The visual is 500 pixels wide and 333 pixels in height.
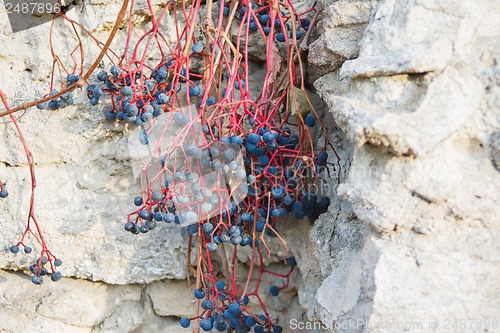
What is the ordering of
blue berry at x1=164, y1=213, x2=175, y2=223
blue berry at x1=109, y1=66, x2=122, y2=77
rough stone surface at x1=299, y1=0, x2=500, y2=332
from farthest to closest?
1. blue berry at x1=109, y1=66, x2=122, y2=77
2. blue berry at x1=164, y1=213, x2=175, y2=223
3. rough stone surface at x1=299, y1=0, x2=500, y2=332

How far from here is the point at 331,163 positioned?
142cm

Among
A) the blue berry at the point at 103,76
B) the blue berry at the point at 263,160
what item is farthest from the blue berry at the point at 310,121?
the blue berry at the point at 103,76

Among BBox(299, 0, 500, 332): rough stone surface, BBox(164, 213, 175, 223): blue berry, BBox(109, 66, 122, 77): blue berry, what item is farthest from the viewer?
BBox(109, 66, 122, 77): blue berry

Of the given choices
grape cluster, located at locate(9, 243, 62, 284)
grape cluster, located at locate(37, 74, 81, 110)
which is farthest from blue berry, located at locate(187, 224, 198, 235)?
grape cluster, located at locate(37, 74, 81, 110)

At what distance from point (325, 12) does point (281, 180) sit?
409 millimetres

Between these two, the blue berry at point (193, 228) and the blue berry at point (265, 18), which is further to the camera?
the blue berry at point (265, 18)

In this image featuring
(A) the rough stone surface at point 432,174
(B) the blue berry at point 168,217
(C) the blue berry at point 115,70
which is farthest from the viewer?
(C) the blue berry at point 115,70

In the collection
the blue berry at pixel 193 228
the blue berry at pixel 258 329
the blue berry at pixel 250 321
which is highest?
the blue berry at pixel 193 228

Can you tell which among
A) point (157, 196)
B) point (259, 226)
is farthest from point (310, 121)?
point (157, 196)

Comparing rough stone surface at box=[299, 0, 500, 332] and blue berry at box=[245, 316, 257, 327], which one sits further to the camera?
blue berry at box=[245, 316, 257, 327]

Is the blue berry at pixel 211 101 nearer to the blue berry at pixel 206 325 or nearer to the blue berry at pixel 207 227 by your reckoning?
the blue berry at pixel 207 227

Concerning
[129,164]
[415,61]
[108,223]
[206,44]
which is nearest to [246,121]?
[206,44]

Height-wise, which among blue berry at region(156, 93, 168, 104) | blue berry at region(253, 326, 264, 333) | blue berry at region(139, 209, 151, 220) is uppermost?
blue berry at region(156, 93, 168, 104)

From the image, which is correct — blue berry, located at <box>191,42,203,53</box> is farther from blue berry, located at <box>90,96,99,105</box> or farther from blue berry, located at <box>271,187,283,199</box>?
blue berry, located at <box>271,187,283,199</box>
